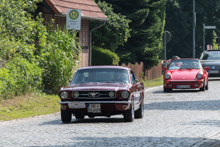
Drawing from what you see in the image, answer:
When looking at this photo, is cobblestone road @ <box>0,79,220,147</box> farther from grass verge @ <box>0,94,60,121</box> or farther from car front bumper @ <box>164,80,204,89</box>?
car front bumper @ <box>164,80,204,89</box>

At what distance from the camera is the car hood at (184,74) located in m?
26.2

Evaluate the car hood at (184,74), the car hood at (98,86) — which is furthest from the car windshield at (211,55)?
the car hood at (98,86)

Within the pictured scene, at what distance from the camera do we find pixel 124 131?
12016 millimetres

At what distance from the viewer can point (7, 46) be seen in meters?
19.7

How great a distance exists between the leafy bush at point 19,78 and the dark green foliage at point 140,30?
18.9 meters

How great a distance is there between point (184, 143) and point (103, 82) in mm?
4713

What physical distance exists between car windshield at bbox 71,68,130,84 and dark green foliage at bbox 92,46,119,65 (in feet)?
65.1

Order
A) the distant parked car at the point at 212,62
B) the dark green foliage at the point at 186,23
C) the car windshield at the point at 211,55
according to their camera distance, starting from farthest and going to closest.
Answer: the dark green foliage at the point at 186,23 → the car windshield at the point at 211,55 → the distant parked car at the point at 212,62

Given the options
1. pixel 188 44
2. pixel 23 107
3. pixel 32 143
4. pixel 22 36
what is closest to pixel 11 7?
pixel 22 36

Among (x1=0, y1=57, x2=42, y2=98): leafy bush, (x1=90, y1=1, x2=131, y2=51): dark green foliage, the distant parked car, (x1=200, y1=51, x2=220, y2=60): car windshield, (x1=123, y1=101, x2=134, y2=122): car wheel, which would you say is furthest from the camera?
(x1=200, y1=51, x2=220, y2=60): car windshield

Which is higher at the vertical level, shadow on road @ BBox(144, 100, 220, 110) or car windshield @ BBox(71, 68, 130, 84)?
car windshield @ BBox(71, 68, 130, 84)

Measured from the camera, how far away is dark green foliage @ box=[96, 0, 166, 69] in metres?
39.4

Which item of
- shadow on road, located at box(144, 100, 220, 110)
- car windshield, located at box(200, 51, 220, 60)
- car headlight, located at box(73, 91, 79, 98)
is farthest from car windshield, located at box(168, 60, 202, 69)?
car headlight, located at box(73, 91, 79, 98)

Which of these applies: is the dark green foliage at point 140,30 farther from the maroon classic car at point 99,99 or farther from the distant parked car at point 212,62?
the maroon classic car at point 99,99
